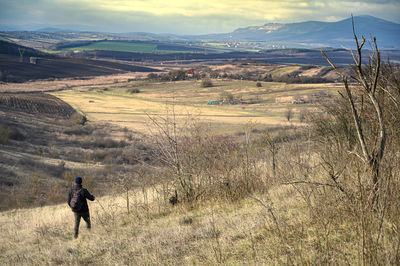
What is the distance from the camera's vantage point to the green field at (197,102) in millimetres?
48688

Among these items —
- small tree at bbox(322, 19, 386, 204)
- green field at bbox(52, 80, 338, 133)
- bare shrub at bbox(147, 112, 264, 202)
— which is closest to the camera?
small tree at bbox(322, 19, 386, 204)

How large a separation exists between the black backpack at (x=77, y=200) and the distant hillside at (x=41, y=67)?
310 ft

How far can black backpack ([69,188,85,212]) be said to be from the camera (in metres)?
8.23

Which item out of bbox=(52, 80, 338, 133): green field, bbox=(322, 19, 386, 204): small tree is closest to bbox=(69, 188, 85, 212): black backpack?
bbox=(322, 19, 386, 204): small tree

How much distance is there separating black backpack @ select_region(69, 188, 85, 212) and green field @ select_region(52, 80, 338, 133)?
32.0 m

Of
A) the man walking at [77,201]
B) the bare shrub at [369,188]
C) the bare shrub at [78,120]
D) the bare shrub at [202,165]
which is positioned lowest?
the bare shrub at [78,120]

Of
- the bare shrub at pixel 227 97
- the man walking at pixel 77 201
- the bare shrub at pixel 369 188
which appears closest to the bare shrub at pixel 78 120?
the bare shrub at pixel 227 97

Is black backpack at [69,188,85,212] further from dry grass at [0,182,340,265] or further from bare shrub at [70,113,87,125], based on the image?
bare shrub at [70,113,87,125]

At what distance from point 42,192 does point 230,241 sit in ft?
62.7

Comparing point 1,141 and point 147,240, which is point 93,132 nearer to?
point 1,141

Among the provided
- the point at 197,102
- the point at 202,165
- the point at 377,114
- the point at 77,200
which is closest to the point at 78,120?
the point at 197,102

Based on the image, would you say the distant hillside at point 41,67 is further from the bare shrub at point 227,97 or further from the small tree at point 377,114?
the small tree at point 377,114

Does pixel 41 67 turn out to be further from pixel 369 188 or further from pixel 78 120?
pixel 369 188

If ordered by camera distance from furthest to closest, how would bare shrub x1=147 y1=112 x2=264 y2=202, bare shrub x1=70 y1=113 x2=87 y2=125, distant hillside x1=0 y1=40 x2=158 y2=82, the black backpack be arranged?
distant hillside x1=0 y1=40 x2=158 y2=82 → bare shrub x1=70 y1=113 x2=87 y2=125 → bare shrub x1=147 y1=112 x2=264 y2=202 → the black backpack
